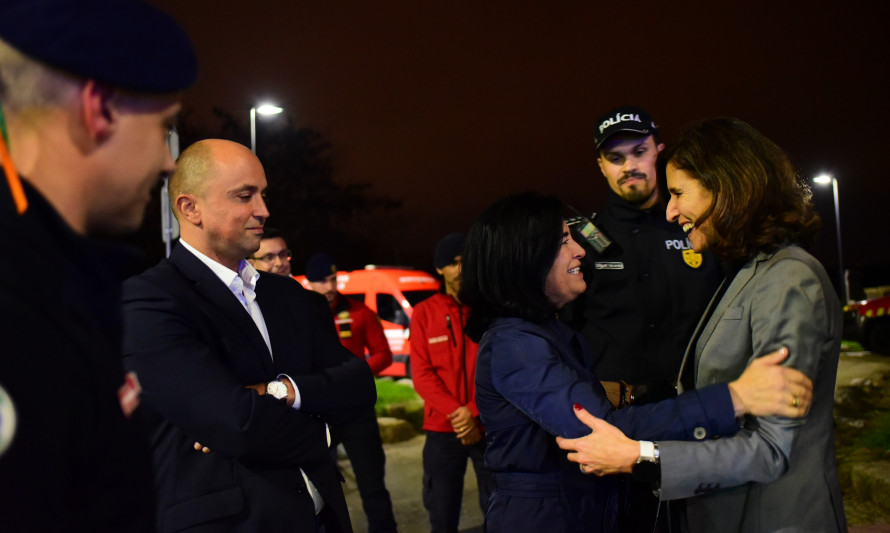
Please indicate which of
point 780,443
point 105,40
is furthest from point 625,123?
point 105,40

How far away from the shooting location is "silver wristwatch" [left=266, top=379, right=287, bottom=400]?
7.75 feet

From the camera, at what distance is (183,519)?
6.76ft

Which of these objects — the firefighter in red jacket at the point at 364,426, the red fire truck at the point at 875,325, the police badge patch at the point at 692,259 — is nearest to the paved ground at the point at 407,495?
the firefighter in red jacket at the point at 364,426

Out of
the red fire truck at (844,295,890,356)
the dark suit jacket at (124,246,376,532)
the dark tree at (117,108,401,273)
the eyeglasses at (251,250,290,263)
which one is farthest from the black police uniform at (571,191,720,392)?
the dark tree at (117,108,401,273)

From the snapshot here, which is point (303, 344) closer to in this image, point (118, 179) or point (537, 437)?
point (537, 437)

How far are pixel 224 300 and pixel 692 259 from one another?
2655mm

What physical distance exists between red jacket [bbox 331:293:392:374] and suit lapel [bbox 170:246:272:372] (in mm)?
3921

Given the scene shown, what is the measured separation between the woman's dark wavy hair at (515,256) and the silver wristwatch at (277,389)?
797 millimetres

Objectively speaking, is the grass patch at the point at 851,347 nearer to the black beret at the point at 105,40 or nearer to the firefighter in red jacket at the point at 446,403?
the firefighter in red jacket at the point at 446,403

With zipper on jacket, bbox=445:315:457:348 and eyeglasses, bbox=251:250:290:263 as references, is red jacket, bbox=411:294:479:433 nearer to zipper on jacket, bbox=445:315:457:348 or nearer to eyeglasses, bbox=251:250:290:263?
zipper on jacket, bbox=445:315:457:348

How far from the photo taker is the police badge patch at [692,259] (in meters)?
3.87

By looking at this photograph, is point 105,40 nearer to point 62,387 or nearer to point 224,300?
point 62,387

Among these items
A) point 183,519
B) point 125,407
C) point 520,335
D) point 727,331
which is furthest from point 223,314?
point 727,331

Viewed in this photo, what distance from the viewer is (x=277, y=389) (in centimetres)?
238
